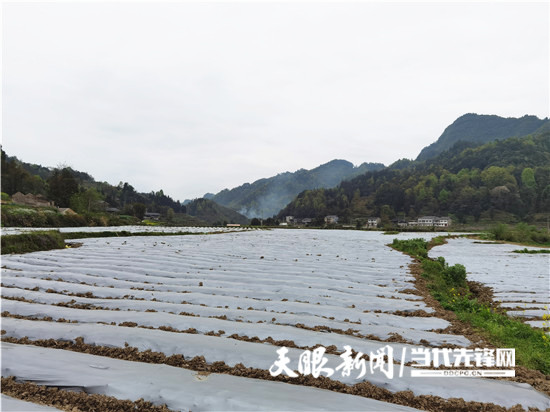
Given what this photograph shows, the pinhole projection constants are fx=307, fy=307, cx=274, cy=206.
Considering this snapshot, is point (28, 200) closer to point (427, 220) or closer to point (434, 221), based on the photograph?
point (434, 221)

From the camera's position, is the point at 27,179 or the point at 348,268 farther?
the point at 27,179

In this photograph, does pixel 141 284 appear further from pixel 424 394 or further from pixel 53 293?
pixel 424 394

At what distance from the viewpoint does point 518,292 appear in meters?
7.67

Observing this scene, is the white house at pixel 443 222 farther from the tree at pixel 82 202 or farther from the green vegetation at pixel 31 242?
the green vegetation at pixel 31 242

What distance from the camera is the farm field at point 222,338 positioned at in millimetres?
2756

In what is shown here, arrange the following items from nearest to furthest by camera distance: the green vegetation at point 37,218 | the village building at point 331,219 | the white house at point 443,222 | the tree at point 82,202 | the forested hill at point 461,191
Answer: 1. the green vegetation at point 37,218
2. the tree at point 82,202
3. the white house at point 443,222
4. the forested hill at point 461,191
5. the village building at point 331,219

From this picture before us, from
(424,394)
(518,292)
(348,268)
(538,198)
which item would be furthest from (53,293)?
(538,198)

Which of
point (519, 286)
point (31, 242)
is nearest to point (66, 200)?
point (31, 242)

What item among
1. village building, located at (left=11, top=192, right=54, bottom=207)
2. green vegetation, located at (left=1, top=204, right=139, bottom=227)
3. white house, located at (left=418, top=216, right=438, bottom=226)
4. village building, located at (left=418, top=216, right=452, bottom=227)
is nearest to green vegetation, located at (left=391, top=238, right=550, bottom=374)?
green vegetation, located at (left=1, top=204, right=139, bottom=227)

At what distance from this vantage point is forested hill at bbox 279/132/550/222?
8281cm

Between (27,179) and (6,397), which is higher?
(27,179)

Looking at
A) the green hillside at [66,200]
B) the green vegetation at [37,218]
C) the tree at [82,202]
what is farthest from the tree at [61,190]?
the green vegetation at [37,218]

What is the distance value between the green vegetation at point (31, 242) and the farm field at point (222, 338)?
166 inches

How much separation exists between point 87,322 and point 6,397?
1798mm
